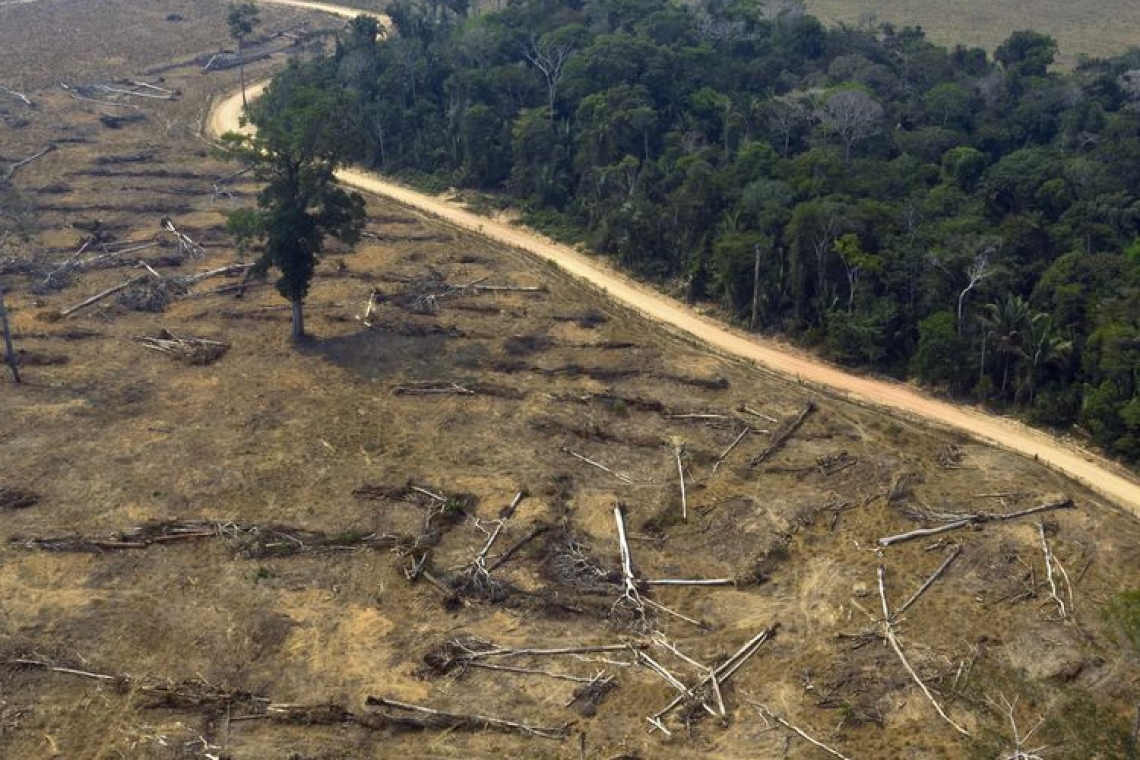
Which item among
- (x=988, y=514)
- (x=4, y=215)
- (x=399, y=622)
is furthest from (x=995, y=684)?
(x=4, y=215)

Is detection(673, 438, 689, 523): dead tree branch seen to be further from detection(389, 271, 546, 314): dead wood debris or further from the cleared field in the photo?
the cleared field

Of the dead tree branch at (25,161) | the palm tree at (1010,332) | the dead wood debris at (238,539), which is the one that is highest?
the palm tree at (1010,332)

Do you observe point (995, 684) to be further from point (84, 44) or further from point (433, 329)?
point (84, 44)

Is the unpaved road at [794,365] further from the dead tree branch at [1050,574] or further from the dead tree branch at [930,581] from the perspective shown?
the dead tree branch at [930,581]

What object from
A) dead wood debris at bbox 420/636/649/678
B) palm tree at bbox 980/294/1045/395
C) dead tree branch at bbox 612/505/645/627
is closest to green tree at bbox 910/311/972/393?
palm tree at bbox 980/294/1045/395

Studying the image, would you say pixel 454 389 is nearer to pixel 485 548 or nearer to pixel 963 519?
pixel 485 548

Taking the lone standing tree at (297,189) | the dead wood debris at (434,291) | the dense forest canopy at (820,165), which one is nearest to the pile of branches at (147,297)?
the lone standing tree at (297,189)
